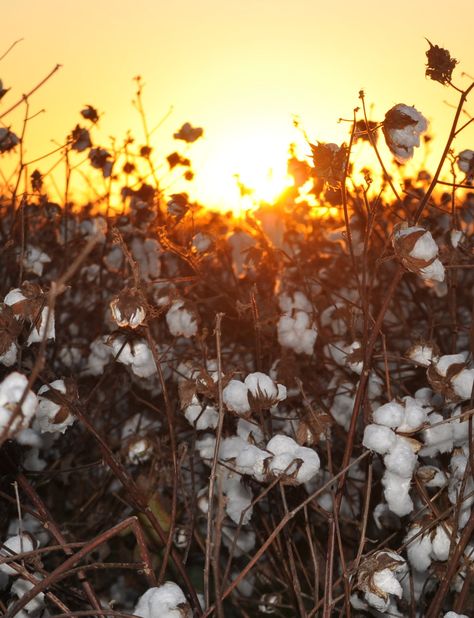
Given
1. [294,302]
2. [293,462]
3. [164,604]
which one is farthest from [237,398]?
[294,302]

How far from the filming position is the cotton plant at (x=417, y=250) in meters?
1.37

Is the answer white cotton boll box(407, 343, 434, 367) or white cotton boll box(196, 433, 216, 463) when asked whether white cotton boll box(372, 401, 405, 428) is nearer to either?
white cotton boll box(407, 343, 434, 367)

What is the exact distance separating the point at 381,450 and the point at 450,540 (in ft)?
0.67

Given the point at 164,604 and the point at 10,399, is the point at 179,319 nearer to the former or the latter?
the point at 164,604

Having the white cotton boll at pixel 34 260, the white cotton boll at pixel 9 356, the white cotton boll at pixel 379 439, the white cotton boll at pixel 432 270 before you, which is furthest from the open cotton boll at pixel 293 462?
the white cotton boll at pixel 34 260

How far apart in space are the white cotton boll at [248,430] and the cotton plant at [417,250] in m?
0.56

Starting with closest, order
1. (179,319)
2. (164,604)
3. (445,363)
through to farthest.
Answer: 1. (164,604)
2. (445,363)
3. (179,319)

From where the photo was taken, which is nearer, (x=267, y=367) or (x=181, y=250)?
(x=181, y=250)

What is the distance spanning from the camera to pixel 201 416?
1.78 meters

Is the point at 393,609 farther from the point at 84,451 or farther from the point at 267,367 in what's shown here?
the point at 84,451

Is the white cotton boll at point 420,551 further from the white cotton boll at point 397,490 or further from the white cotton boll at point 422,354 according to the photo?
the white cotton boll at point 422,354

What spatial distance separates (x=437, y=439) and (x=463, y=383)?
0.16 m

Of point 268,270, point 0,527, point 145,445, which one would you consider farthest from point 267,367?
point 0,527

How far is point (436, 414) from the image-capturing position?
173 centimetres
